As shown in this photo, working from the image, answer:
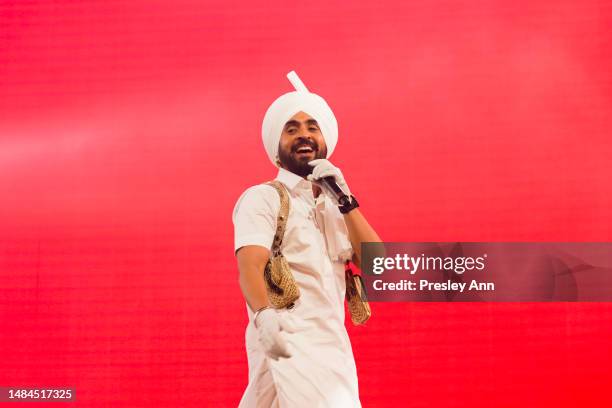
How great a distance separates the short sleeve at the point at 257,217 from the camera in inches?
102

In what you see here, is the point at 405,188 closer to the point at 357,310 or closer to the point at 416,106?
the point at 416,106

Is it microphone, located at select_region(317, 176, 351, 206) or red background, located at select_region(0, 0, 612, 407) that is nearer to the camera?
microphone, located at select_region(317, 176, 351, 206)

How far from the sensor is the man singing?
254cm

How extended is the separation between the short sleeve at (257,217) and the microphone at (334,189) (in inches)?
5.9

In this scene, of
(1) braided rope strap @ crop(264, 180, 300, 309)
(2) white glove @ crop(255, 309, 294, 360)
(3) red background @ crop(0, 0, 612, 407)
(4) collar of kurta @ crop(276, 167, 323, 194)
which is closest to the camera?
(2) white glove @ crop(255, 309, 294, 360)

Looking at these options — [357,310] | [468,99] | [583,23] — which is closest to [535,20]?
[583,23]

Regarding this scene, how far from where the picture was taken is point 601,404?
10.4 ft

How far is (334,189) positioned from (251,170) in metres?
0.74

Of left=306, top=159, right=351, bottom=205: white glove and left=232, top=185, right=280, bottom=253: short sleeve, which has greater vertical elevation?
left=306, top=159, right=351, bottom=205: white glove

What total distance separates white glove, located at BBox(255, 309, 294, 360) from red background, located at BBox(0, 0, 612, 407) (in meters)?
0.83

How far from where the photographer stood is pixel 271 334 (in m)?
2.48

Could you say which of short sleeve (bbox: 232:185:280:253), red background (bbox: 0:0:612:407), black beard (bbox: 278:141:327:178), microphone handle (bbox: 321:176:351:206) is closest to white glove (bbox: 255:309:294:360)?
short sleeve (bbox: 232:185:280:253)

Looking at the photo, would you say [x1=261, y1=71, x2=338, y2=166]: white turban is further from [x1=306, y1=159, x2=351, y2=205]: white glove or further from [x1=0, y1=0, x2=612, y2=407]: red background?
[x1=0, y1=0, x2=612, y2=407]: red background

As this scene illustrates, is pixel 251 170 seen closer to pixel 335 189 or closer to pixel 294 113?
pixel 294 113
